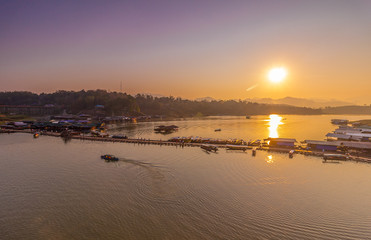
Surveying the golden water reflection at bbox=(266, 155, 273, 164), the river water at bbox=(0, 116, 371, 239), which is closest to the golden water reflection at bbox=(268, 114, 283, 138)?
the golden water reflection at bbox=(266, 155, 273, 164)

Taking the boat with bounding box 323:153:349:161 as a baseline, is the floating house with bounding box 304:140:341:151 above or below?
above

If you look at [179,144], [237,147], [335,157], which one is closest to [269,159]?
[237,147]

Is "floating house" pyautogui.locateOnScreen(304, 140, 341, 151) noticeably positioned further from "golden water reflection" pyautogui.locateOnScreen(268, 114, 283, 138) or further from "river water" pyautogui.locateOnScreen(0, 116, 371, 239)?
"golden water reflection" pyautogui.locateOnScreen(268, 114, 283, 138)

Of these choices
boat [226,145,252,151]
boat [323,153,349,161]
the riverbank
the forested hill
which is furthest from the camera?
the forested hill

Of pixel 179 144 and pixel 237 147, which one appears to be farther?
pixel 179 144

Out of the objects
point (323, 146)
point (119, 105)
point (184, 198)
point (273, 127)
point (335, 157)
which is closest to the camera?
point (184, 198)

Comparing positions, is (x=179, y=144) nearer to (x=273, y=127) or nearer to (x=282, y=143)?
(x=282, y=143)

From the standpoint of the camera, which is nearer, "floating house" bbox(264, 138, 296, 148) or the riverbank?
the riverbank

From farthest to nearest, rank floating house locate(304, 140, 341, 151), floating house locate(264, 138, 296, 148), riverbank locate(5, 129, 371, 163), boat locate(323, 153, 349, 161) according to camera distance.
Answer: floating house locate(264, 138, 296, 148), floating house locate(304, 140, 341, 151), riverbank locate(5, 129, 371, 163), boat locate(323, 153, 349, 161)
